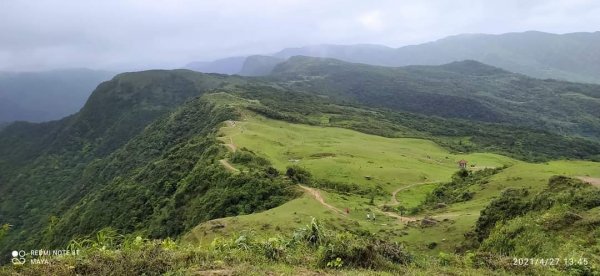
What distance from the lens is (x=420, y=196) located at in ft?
193

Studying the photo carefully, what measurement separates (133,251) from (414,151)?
320 feet

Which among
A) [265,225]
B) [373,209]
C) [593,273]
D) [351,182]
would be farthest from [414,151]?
[593,273]

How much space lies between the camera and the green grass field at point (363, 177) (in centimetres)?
3688

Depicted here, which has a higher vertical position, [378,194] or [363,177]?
[363,177]

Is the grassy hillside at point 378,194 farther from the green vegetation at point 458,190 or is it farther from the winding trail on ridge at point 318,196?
the green vegetation at point 458,190

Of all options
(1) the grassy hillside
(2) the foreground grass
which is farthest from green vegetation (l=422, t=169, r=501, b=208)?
(2) the foreground grass

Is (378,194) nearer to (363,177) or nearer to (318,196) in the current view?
(363,177)

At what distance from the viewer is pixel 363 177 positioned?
6556 cm

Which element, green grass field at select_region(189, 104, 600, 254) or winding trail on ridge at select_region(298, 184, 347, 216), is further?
winding trail on ridge at select_region(298, 184, 347, 216)

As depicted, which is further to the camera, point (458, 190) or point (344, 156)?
point (344, 156)

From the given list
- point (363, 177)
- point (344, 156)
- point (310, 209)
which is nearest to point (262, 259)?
point (310, 209)

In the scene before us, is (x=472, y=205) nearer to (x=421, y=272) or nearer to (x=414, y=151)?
(x=421, y=272)

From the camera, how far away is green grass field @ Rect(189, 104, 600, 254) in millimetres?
36875

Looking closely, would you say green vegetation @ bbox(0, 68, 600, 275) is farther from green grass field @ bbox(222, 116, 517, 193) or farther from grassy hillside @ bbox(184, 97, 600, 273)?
green grass field @ bbox(222, 116, 517, 193)
